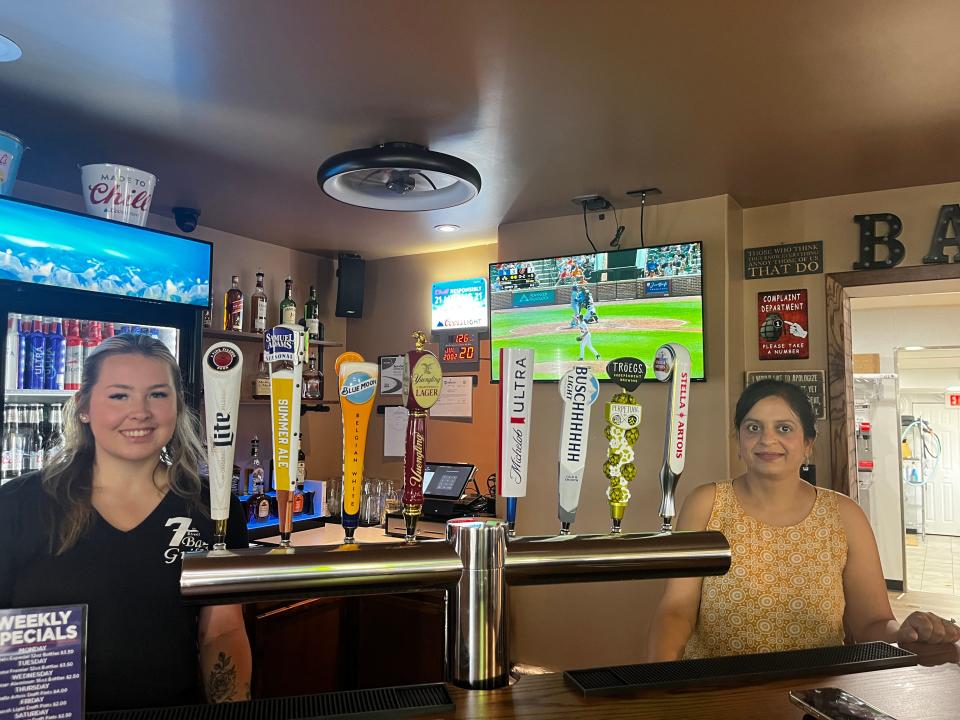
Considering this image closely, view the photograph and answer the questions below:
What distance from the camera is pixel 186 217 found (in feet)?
11.7

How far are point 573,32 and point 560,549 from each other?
1438 millimetres

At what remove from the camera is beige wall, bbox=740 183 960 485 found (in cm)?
309

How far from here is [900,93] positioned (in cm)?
220

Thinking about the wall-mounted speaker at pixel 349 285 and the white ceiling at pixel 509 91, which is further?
the wall-mounted speaker at pixel 349 285

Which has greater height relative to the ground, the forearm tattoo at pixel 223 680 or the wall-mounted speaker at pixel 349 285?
the wall-mounted speaker at pixel 349 285

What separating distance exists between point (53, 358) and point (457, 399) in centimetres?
235

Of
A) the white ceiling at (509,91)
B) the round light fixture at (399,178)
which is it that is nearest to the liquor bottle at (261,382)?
the white ceiling at (509,91)

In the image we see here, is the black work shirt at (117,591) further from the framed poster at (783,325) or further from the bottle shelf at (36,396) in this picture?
the framed poster at (783,325)

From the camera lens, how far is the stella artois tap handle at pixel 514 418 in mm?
900

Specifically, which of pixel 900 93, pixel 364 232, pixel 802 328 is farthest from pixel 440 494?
pixel 900 93

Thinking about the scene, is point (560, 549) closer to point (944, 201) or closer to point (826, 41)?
point (826, 41)

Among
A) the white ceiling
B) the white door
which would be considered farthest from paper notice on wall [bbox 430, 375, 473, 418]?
the white door

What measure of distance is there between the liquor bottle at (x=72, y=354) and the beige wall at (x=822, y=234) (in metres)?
3.00

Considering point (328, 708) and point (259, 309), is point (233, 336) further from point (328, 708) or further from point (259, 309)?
point (328, 708)
